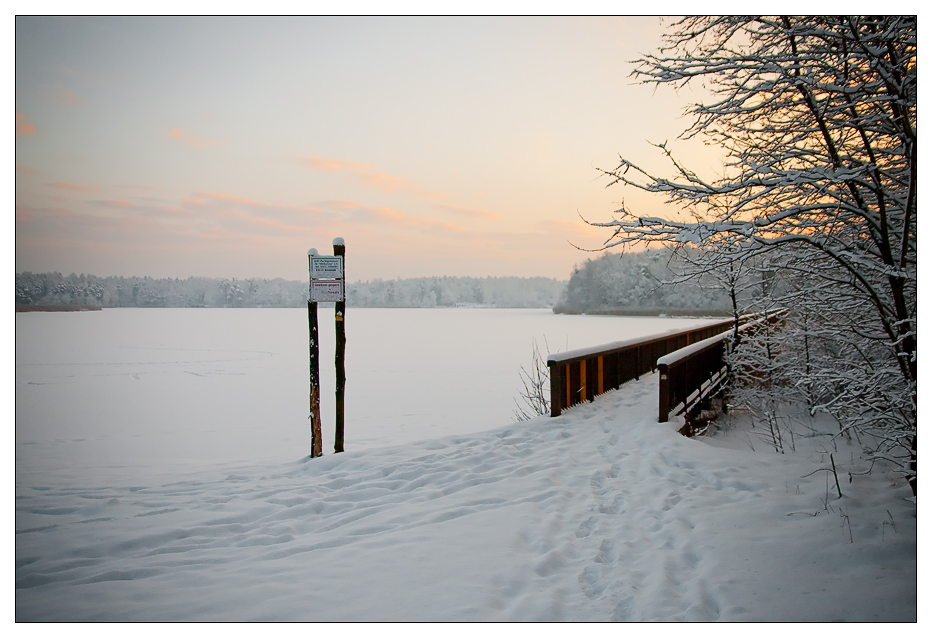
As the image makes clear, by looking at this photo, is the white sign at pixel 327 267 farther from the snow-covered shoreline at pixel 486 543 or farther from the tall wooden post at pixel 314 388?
the snow-covered shoreline at pixel 486 543

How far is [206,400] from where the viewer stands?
13.0 meters

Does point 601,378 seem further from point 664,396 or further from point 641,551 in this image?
point 641,551

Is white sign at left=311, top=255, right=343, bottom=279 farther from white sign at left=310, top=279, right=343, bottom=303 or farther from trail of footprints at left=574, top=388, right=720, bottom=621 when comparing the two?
trail of footprints at left=574, top=388, right=720, bottom=621

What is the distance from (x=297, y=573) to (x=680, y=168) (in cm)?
353

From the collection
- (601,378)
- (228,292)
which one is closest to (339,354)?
(601,378)

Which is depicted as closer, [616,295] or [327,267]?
[327,267]

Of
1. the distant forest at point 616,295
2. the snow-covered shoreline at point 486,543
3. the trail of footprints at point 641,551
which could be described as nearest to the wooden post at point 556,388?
the snow-covered shoreline at point 486,543

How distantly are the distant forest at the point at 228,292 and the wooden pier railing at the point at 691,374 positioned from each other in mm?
4645

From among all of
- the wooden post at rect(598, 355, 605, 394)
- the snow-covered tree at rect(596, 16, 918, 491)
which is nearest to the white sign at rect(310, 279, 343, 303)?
the snow-covered tree at rect(596, 16, 918, 491)

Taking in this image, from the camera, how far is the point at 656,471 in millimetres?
4965

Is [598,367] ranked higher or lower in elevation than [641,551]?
higher

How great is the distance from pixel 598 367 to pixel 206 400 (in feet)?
32.5

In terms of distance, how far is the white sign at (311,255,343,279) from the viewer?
6383 mm

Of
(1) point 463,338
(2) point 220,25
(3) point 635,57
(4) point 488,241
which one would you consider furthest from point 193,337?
(3) point 635,57
